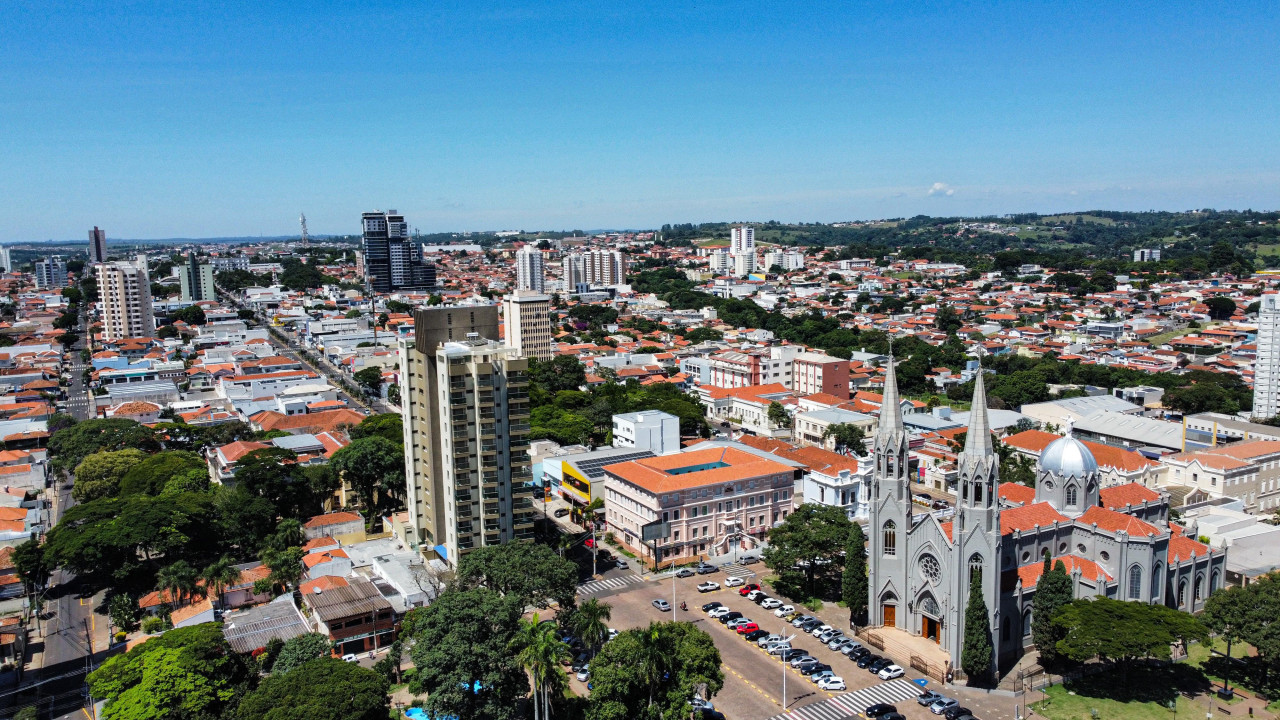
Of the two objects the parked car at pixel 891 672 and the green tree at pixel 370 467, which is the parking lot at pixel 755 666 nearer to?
the parked car at pixel 891 672

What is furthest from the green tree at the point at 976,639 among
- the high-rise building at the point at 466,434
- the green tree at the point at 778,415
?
the green tree at the point at 778,415

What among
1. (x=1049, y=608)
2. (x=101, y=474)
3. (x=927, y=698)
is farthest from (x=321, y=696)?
(x=101, y=474)

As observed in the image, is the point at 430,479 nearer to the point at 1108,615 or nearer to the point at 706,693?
the point at 706,693

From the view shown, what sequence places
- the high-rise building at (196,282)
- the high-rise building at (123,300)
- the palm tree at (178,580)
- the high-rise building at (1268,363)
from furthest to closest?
the high-rise building at (196,282) → the high-rise building at (123,300) → the high-rise building at (1268,363) → the palm tree at (178,580)

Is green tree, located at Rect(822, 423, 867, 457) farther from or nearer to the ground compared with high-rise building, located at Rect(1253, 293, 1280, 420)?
nearer to the ground

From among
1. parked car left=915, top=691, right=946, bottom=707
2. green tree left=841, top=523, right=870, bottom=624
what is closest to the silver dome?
green tree left=841, top=523, right=870, bottom=624

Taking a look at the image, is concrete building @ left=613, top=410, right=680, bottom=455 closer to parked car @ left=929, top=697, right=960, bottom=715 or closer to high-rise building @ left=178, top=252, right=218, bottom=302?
parked car @ left=929, top=697, right=960, bottom=715
